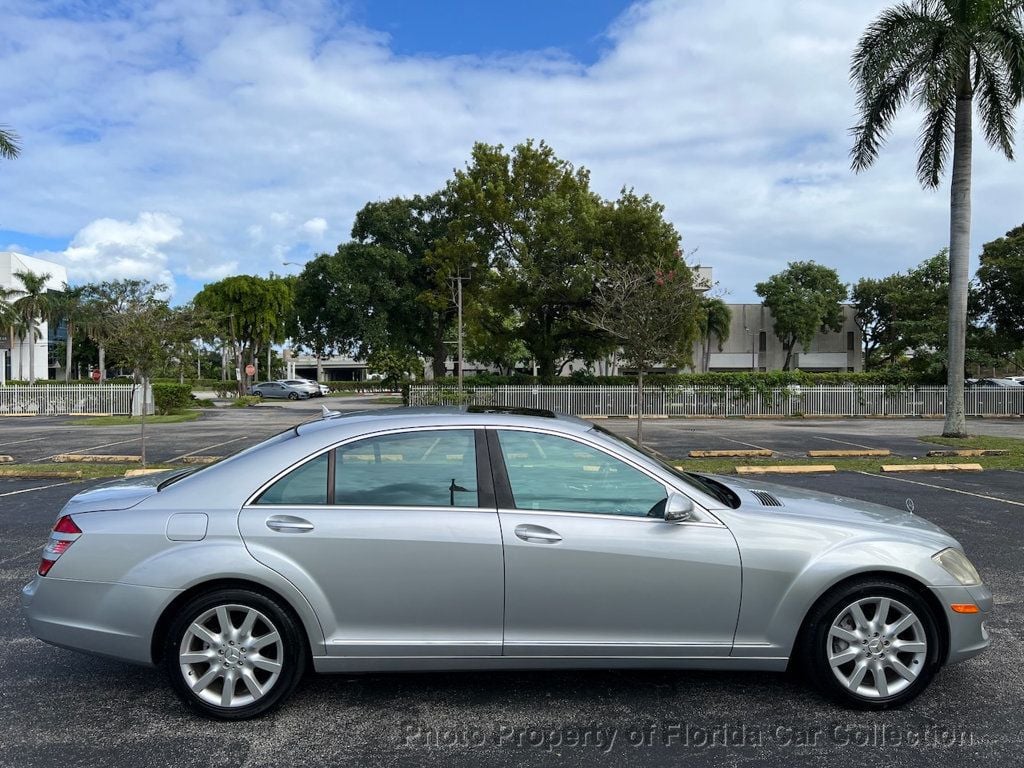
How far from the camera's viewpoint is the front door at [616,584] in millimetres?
3555

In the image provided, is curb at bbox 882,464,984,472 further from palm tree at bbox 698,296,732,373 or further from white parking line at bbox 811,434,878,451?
palm tree at bbox 698,296,732,373

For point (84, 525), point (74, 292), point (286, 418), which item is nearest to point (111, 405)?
point (286, 418)

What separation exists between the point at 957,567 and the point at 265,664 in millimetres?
3514

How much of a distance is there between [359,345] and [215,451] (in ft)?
88.1

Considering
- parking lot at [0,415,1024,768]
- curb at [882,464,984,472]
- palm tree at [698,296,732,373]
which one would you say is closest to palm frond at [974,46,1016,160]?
curb at [882,464,984,472]

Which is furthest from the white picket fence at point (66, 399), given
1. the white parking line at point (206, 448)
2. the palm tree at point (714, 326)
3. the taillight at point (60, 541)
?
the palm tree at point (714, 326)

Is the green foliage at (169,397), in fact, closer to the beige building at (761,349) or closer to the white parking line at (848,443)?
the white parking line at (848,443)

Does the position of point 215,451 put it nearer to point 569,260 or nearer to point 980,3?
point 569,260

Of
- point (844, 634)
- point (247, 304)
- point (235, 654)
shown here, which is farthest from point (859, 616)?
point (247, 304)

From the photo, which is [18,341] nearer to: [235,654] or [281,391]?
[281,391]

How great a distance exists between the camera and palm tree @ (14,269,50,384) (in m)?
Result: 58.6

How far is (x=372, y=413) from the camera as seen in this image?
4.27 meters

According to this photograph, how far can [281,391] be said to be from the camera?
48.6 metres

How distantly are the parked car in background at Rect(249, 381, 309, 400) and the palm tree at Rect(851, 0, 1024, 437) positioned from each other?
38.2 m
